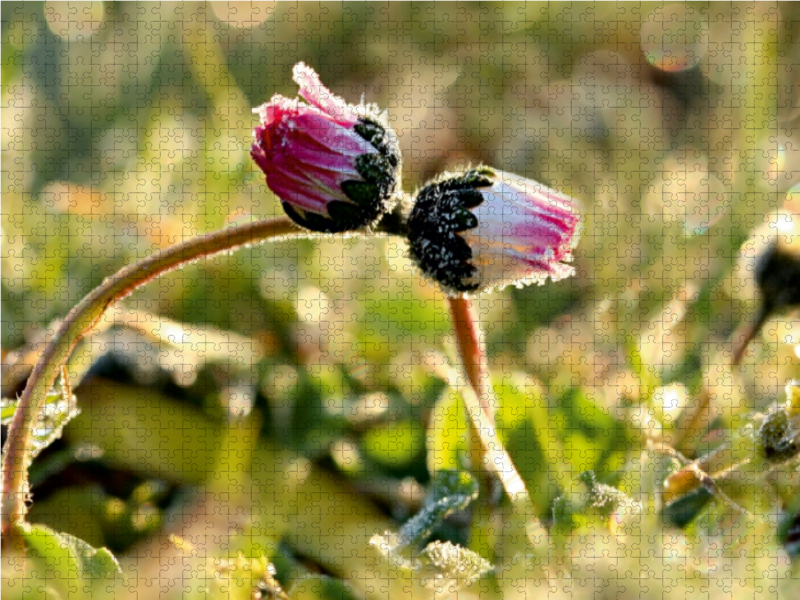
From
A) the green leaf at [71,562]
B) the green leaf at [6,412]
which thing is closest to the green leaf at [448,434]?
the green leaf at [71,562]


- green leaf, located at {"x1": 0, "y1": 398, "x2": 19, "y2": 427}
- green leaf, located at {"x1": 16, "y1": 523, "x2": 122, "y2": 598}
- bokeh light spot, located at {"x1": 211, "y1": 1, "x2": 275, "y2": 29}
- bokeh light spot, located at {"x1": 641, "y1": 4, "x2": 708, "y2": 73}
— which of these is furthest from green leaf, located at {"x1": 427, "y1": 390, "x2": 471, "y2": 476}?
bokeh light spot, located at {"x1": 211, "y1": 1, "x2": 275, "y2": 29}

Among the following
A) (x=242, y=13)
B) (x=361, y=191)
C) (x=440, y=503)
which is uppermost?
(x=242, y=13)

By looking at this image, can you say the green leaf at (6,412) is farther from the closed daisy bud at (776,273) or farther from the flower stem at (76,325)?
the closed daisy bud at (776,273)

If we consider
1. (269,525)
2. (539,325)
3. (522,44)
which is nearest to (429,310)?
(539,325)

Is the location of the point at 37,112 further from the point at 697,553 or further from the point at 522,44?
the point at 697,553

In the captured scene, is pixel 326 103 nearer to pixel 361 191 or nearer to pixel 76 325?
pixel 361 191

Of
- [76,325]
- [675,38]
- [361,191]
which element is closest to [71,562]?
[76,325]

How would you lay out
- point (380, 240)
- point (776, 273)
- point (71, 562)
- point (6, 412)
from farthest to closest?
point (380, 240)
point (776, 273)
point (6, 412)
point (71, 562)
